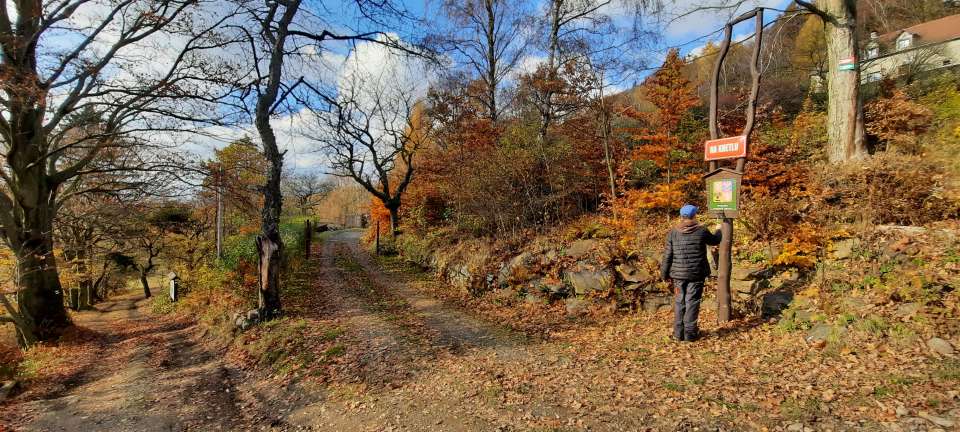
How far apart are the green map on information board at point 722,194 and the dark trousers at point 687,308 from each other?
3.61 feet

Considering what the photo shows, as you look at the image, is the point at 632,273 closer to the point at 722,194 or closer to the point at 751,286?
the point at 751,286

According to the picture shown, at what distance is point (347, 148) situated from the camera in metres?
22.7

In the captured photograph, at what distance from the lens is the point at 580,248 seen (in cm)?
912

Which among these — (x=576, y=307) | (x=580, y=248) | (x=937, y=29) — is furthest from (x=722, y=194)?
(x=937, y=29)

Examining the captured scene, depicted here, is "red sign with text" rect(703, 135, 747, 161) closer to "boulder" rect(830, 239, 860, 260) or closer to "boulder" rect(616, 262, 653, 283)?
"boulder" rect(830, 239, 860, 260)

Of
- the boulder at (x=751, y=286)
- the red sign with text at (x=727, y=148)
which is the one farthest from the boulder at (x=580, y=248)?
the red sign with text at (x=727, y=148)

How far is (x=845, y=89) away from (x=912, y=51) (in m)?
10.1

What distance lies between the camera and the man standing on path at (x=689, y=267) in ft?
18.3

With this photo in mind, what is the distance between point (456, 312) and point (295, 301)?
14.9 feet

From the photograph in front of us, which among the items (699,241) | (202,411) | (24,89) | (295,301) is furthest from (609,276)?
(24,89)

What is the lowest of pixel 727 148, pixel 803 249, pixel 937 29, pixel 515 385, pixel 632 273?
pixel 515 385

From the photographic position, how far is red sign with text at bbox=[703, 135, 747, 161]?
5.52 meters

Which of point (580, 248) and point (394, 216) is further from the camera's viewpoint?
point (394, 216)

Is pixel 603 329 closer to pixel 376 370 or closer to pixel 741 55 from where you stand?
pixel 376 370
